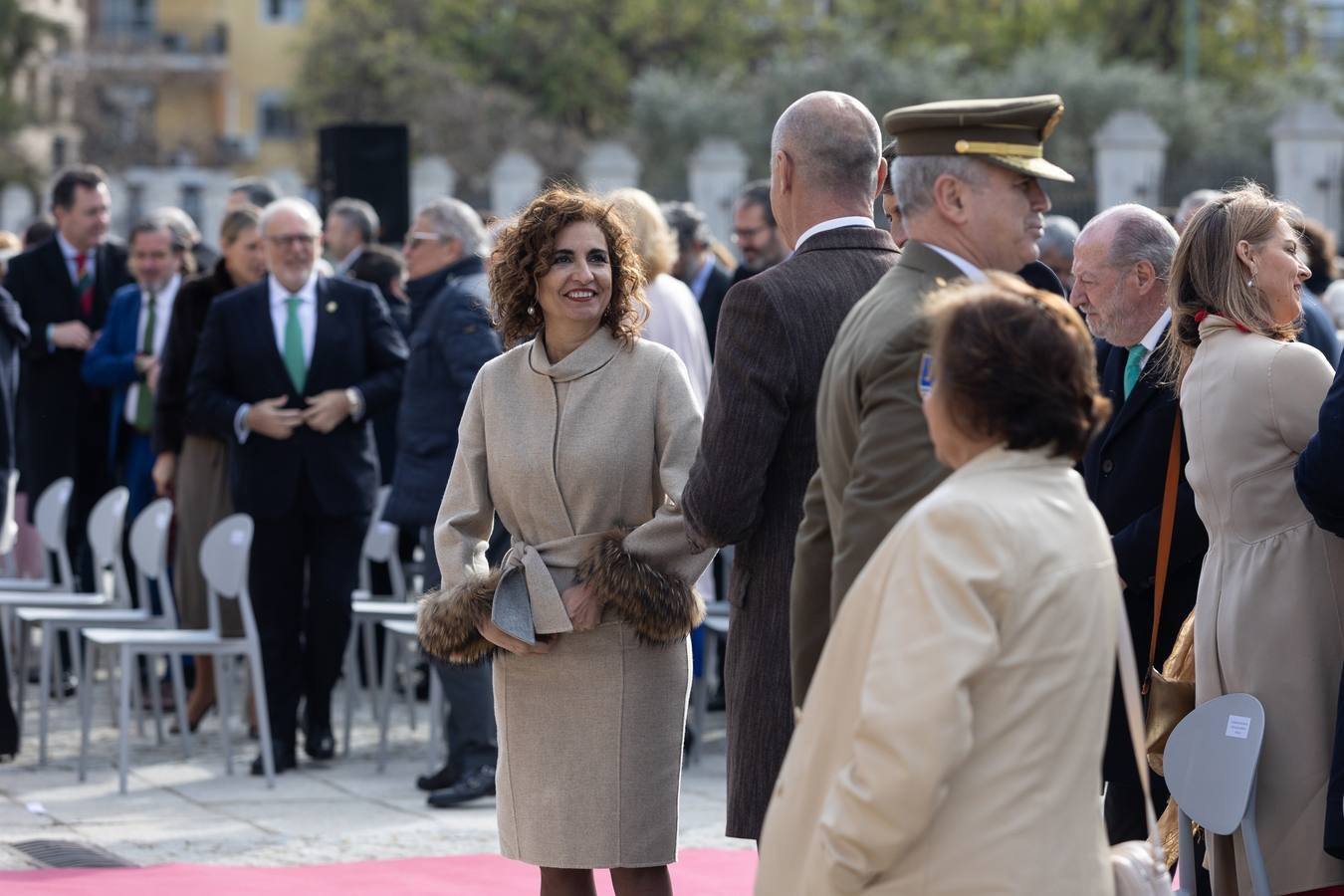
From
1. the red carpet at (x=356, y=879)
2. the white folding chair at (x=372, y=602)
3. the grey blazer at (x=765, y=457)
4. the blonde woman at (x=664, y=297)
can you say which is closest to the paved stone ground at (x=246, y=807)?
the red carpet at (x=356, y=879)

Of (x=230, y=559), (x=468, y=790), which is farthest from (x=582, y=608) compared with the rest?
(x=230, y=559)

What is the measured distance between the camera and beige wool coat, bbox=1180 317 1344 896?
14.1ft

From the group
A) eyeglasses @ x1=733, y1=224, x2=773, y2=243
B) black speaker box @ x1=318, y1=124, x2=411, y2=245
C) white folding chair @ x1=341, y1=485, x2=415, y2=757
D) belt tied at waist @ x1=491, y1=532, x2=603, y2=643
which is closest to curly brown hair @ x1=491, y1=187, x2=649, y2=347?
belt tied at waist @ x1=491, y1=532, x2=603, y2=643

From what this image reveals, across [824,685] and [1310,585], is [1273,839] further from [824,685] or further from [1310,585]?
[824,685]

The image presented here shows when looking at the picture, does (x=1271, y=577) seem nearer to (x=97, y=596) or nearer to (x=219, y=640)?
(x=219, y=640)

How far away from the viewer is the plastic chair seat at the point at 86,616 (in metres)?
8.69

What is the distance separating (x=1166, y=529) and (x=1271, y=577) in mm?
382

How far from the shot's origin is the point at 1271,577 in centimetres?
437

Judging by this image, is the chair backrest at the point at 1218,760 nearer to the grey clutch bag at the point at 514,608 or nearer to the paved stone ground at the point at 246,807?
the grey clutch bag at the point at 514,608

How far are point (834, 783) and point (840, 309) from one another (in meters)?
1.39

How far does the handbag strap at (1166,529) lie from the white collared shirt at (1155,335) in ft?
0.65

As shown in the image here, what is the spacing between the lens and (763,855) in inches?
122

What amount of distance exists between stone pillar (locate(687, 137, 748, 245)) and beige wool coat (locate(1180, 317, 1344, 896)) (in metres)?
18.5

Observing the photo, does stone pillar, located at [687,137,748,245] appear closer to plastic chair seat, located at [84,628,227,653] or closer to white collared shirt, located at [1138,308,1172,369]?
plastic chair seat, located at [84,628,227,653]
